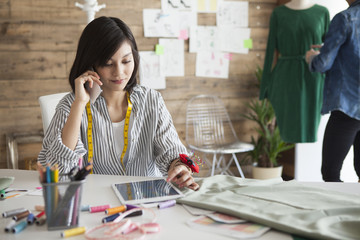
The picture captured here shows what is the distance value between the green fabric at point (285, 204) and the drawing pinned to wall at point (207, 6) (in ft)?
9.51

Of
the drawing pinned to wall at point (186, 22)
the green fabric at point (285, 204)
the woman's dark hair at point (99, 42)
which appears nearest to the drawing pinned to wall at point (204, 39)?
the drawing pinned to wall at point (186, 22)

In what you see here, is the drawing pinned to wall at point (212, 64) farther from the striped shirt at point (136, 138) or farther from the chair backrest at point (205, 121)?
the striped shirt at point (136, 138)

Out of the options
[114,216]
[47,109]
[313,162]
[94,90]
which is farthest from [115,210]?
[313,162]

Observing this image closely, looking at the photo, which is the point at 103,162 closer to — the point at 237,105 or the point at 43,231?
the point at 43,231

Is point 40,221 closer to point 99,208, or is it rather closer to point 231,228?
point 99,208

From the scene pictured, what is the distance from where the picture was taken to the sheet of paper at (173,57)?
12.8ft

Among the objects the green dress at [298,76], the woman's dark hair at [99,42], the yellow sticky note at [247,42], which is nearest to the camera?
the woman's dark hair at [99,42]

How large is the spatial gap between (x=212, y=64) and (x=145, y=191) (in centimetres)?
293

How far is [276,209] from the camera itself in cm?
105

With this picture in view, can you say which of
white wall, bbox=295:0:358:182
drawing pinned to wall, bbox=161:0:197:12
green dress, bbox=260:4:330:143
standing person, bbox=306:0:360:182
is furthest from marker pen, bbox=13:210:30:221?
white wall, bbox=295:0:358:182

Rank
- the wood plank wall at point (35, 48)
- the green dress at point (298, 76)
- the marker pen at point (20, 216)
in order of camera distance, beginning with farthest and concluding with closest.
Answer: the wood plank wall at point (35, 48), the green dress at point (298, 76), the marker pen at point (20, 216)

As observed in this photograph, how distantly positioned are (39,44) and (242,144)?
1903 millimetres

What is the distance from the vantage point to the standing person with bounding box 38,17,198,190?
1581 mm

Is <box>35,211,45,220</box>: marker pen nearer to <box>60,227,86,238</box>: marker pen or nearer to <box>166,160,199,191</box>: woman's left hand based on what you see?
<box>60,227,86,238</box>: marker pen
